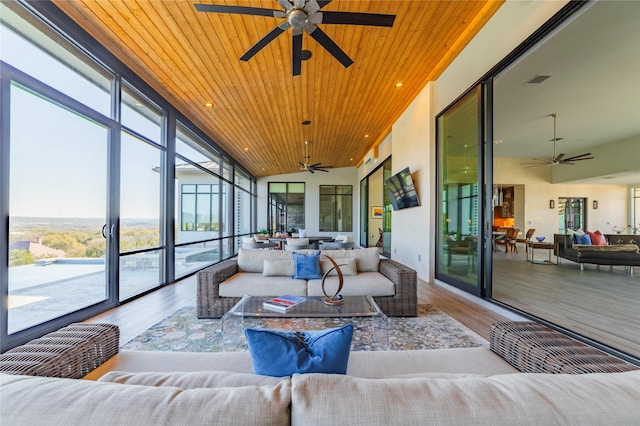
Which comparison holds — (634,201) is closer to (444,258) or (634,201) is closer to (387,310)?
(444,258)

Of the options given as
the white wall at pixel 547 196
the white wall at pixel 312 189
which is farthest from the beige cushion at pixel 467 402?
the white wall at pixel 312 189

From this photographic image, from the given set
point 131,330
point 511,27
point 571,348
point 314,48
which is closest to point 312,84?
point 314,48

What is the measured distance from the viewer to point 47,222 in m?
2.96

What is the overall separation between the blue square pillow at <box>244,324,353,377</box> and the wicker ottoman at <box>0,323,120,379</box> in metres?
0.92

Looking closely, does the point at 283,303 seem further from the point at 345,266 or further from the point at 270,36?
the point at 270,36

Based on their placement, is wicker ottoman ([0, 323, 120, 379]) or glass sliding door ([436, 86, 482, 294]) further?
glass sliding door ([436, 86, 482, 294])

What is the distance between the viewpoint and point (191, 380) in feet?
2.99

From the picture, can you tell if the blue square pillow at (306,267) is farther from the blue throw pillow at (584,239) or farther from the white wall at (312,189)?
the white wall at (312,189)

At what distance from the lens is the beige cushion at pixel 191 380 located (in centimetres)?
88

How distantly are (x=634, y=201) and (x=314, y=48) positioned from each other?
43.3ft

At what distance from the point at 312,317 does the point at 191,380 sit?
1571 mm

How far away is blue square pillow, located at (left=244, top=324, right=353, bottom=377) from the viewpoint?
969mm

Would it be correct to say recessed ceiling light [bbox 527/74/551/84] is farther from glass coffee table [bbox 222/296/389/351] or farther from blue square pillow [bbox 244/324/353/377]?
blue square pillow [bbox 244/324/353/377]

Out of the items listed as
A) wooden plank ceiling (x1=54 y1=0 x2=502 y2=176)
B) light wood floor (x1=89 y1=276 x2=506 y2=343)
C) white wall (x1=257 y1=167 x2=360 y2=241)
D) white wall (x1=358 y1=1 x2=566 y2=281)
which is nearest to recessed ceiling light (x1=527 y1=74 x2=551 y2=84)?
white wall (x1=358 y1=1 x2=566 y2=281)
